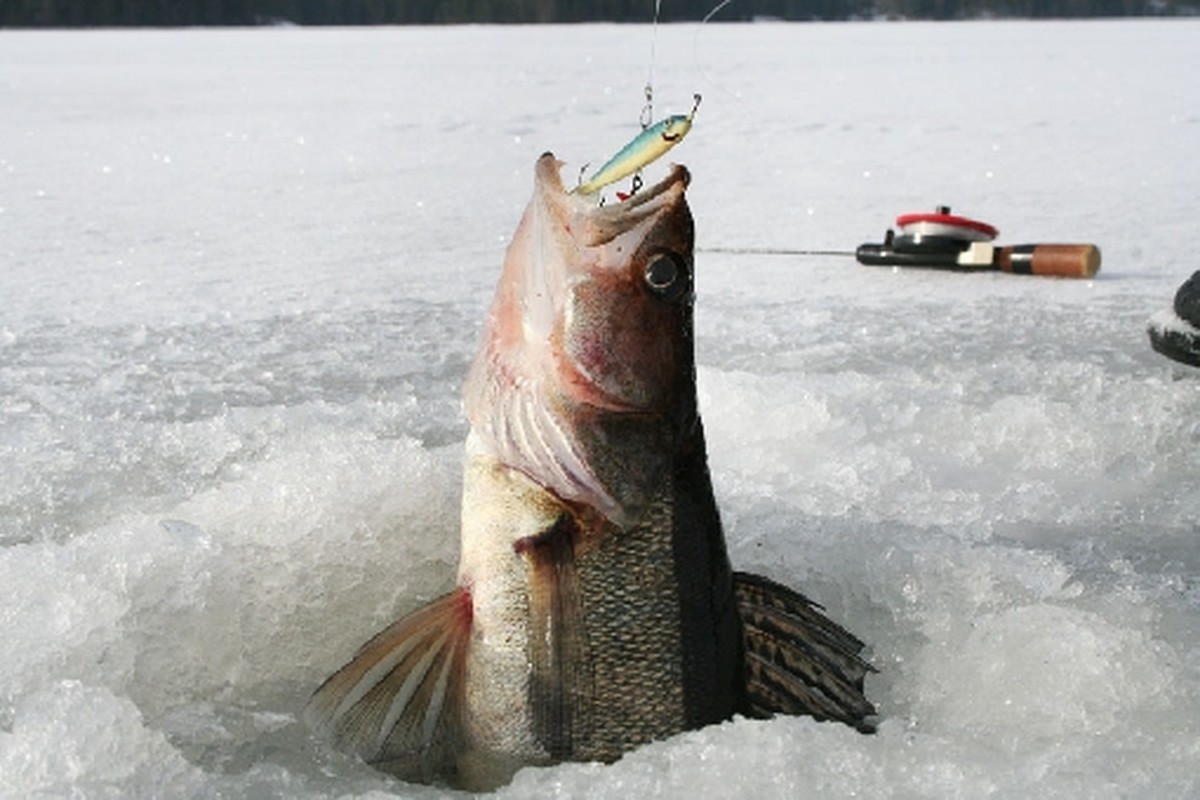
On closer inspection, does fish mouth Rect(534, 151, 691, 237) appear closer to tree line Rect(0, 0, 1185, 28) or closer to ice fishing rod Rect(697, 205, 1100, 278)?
ice fishing rod Rect(697, 205, 1100, 278)

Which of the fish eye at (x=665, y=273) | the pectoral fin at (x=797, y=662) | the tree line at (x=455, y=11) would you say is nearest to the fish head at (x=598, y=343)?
the fish eye at (x=665, y=273)

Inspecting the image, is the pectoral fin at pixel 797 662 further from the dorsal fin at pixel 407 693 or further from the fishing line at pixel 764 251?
the fishing line at pixel 764 251

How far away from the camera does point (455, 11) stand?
54.0 metres

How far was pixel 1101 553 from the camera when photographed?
3.42m

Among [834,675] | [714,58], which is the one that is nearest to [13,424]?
[834,675]

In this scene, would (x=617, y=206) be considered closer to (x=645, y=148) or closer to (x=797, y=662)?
(x=645, y=148)

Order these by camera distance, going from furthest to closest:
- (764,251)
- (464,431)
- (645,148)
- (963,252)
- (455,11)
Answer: (455,11) → (764,251) → (963,252) → (464,431) → (645,148)

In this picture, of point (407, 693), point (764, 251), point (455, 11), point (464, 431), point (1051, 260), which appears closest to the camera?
point (407, 693)

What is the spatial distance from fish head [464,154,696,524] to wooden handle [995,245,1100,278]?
15.0 feet

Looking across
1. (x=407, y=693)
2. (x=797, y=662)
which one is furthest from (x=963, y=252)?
(x=407, y=693)

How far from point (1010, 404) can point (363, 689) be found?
264 cm

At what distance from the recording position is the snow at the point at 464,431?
2.37 m

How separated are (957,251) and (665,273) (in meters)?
4.89

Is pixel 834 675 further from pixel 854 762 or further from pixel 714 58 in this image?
pixel 714 58
